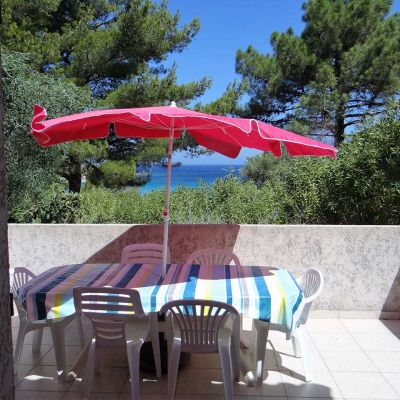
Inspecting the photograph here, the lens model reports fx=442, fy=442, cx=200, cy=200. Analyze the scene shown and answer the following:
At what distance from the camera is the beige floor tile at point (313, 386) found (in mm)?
3475

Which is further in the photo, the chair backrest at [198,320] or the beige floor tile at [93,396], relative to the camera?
the beige floor tile at [93,396]

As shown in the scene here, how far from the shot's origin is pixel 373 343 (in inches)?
178

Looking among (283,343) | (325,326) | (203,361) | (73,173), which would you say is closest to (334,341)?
(325,326)

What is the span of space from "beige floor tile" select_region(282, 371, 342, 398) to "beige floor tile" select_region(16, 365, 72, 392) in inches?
70.8

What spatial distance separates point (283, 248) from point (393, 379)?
75.9 inches

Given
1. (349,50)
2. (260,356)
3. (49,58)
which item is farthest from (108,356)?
(349,50)

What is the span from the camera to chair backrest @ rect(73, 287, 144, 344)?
10.5ft

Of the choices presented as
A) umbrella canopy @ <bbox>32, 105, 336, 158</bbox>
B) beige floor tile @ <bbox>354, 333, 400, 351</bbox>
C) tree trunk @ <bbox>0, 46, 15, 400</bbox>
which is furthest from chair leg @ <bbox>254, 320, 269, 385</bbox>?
tree trunk @ <bbox>0, 46, 15, 400</bbox>

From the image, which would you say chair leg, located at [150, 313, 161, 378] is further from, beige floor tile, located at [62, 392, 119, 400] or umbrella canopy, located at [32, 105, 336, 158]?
umbrella canopy, located at [32, 105, 336, 158]

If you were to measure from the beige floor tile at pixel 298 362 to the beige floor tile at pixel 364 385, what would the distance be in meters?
0.18

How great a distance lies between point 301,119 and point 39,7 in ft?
30.0

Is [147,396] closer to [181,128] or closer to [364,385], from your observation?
[364,385]

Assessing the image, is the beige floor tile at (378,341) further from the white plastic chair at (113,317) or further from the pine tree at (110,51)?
the pine tree at (110,51)

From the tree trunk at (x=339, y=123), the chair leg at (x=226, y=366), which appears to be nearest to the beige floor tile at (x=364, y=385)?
the chair leg at (x=226, y=366)
